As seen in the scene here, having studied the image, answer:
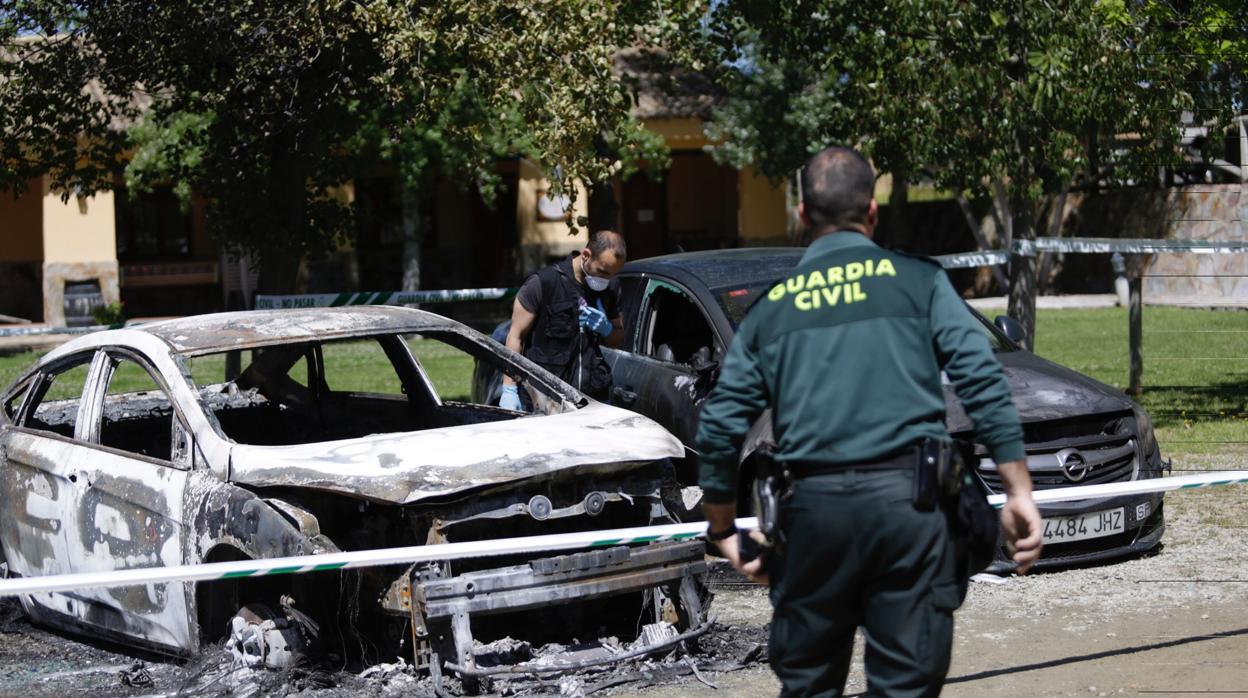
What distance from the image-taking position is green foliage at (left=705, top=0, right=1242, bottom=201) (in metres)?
11.1

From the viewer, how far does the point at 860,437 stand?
3.45 meters

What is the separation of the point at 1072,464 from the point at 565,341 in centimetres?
266

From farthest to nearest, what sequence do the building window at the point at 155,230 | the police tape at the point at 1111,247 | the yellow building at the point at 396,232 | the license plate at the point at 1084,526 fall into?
the building window at the point at 155,230 → the yellow building at the point at 396,232 → the police tape at the point at 1111,247 → the license plate at the point at 1084,526

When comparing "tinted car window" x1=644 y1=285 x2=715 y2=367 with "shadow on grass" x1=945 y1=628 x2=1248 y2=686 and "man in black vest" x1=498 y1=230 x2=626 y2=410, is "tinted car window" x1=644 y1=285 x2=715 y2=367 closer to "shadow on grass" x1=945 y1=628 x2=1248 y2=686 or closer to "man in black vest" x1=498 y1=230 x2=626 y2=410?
"man in black vest" x1=498 y1=230 x2=626 y2=410

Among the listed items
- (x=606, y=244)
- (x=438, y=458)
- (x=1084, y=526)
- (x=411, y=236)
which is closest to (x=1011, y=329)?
(x=1084, y=526)

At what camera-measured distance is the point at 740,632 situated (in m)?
6.24

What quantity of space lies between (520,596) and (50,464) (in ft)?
7.93

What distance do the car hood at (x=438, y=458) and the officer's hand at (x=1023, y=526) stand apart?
7.67ft

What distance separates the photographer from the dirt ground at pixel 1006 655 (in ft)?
18.2

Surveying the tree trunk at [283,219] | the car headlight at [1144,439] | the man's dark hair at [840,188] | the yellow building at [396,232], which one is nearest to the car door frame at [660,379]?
the car headlight at [1144,439]

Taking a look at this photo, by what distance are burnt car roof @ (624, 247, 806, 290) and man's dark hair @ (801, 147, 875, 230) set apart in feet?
15.0

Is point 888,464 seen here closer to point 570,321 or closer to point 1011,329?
point 570,321

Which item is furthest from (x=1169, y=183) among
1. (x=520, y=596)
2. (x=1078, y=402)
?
(x=520, y=596)

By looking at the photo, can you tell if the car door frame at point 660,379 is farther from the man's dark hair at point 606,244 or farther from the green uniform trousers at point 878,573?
the green uniform trousers at point 878,573
